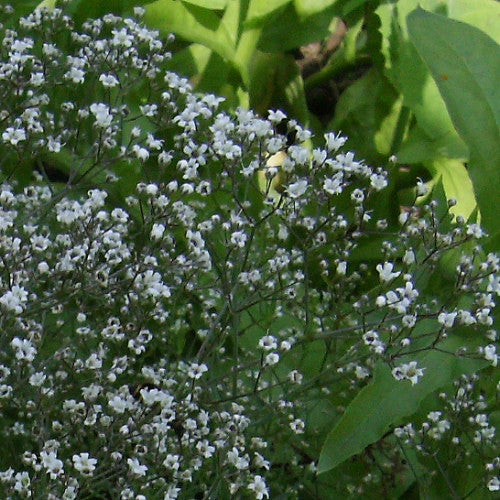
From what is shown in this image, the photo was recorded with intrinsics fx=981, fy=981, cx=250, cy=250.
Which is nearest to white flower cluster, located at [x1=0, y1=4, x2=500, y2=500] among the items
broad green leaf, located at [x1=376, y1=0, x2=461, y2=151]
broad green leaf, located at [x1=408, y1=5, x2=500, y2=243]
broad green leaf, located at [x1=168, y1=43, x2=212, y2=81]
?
broad green leaf, located at [x1=408, y1=5, x2=500, y2=243]

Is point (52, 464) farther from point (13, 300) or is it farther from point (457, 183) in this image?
point (457, 183)

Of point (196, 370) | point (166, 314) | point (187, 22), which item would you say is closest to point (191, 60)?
point (187, 22)

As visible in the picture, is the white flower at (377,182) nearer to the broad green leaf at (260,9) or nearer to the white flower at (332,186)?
the white flower at (332,186)

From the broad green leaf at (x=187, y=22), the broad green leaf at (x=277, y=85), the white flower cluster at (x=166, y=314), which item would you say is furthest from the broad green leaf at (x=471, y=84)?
the broad green leaf at (x=277, y=85)

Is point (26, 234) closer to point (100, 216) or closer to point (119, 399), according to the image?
point (100, 216)

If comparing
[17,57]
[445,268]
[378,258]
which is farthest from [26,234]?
[378,258]

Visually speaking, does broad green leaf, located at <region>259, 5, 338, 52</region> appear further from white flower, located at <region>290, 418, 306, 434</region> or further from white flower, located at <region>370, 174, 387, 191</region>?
white flower, located at <region>290, 418, 306, 434</region>
